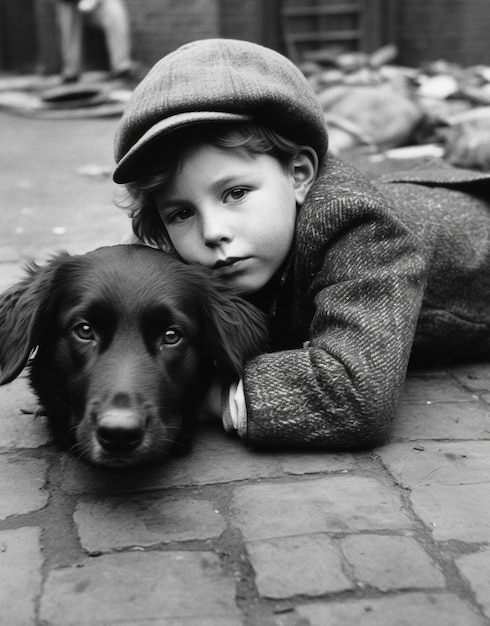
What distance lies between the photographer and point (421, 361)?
3629 mm

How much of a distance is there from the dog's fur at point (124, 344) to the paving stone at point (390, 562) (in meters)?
0.62

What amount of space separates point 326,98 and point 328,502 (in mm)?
7478

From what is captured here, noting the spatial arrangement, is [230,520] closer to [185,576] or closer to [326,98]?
[185,576]

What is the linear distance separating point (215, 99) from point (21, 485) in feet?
4.62

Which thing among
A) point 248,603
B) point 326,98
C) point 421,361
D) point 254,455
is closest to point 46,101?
point 326,98

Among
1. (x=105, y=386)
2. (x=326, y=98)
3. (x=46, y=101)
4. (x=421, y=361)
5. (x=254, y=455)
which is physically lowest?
(x=46, y=101)

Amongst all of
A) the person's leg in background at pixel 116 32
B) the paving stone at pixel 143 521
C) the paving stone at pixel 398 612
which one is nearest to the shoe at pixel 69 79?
the person's leg in background at pixel 116 32

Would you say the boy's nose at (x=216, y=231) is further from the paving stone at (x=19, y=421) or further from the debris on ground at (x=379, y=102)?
the debris on ground at (x=379, y=102)

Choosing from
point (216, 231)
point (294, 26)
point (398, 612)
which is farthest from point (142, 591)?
point (294, 26)

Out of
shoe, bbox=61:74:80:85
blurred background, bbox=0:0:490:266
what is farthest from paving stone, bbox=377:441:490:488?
shoe, bbox=61:74:80:85

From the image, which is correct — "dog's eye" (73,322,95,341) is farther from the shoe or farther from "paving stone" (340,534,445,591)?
the shoe

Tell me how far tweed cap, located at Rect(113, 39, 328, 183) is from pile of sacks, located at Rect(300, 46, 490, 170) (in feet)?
13.6

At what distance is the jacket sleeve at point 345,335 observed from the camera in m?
2.64

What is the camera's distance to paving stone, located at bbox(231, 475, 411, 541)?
2.21 m
